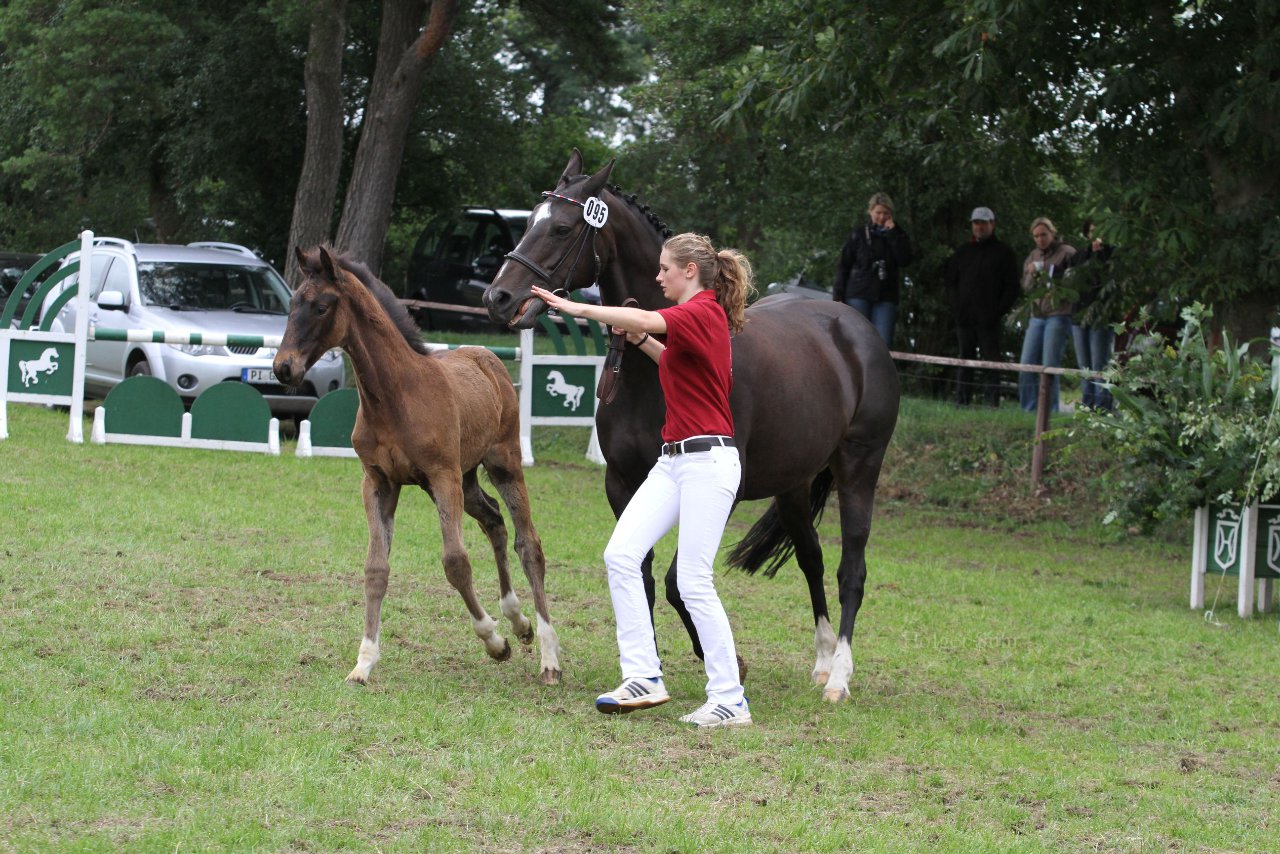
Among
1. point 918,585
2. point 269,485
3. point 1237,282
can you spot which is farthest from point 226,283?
point 1237,282

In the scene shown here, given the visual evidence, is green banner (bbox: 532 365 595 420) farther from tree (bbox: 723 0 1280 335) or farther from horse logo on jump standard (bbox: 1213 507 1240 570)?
horse logo on jump standard (bbox: 1213 507 1240 570)

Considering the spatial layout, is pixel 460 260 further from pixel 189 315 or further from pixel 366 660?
pixel 366 660

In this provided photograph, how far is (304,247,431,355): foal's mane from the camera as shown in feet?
23.3

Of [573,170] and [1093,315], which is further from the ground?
[573,170]

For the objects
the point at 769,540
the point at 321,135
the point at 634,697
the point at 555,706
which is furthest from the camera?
the point at 321,135

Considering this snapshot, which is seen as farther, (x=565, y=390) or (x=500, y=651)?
(x=565, y=390)

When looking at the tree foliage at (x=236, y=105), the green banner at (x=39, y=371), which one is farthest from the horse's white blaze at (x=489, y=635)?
the tree foliage at (x=236, y=105)

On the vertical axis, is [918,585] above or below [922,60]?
below

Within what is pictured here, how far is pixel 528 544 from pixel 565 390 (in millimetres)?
7621

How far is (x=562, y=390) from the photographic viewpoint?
49.5 ft

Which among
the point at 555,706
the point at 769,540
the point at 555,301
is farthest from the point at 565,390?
the point at 555,301

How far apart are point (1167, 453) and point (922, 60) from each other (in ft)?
15.3

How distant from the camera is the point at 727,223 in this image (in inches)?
872

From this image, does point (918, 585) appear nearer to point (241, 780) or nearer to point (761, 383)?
point (761, 383)
